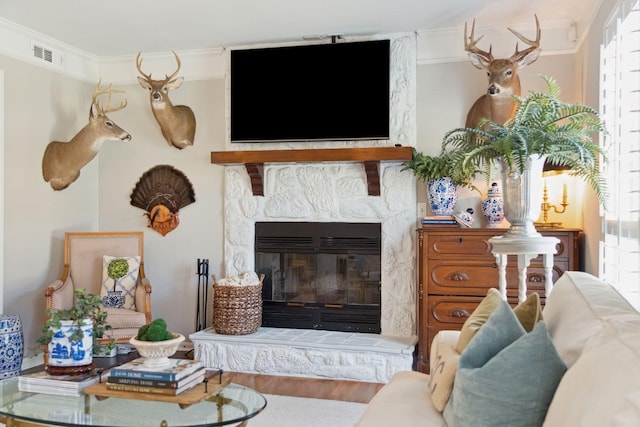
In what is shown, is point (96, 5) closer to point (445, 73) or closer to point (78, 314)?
point (78, 314)

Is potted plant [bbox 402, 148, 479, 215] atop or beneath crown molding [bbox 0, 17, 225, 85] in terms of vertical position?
beneath

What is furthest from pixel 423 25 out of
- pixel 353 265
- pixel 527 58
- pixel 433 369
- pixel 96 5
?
pixel 433 369

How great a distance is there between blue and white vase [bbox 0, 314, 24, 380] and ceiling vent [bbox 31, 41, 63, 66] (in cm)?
210

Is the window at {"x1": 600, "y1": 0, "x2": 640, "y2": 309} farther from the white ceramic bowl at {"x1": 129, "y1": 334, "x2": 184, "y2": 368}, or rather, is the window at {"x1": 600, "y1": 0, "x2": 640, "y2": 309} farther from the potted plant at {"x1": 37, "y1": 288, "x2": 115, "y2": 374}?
the potted plant at {"x1": 37, "y1": 288, "x2": 115, "y2": 374}

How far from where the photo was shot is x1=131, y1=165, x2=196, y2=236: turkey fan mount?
17.9ft

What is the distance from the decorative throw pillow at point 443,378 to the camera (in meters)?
1.91

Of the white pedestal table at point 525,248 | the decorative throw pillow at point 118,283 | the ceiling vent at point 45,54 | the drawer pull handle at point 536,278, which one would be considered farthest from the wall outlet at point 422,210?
the ceiling vent at point 45,54

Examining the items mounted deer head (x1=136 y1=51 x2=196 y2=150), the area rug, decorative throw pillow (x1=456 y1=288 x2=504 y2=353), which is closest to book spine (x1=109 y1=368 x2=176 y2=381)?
the area rug

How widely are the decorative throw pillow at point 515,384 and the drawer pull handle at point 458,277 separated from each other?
2.82m

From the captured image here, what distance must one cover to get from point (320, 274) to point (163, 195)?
162 centimetres

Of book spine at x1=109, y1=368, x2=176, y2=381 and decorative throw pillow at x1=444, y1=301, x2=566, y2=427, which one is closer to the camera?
decorative throw pillow at x1=444, y1=301, x2=566, y2=427

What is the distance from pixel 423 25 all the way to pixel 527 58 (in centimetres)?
85

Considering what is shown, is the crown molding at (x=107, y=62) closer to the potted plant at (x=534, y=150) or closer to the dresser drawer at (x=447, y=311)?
the dresser drawer at (x=447, y=311)

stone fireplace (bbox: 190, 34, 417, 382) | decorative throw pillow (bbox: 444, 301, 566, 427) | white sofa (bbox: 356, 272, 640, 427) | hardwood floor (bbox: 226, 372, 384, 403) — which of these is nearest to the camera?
white sofa (bbox: 356, 272, 640, 427)
